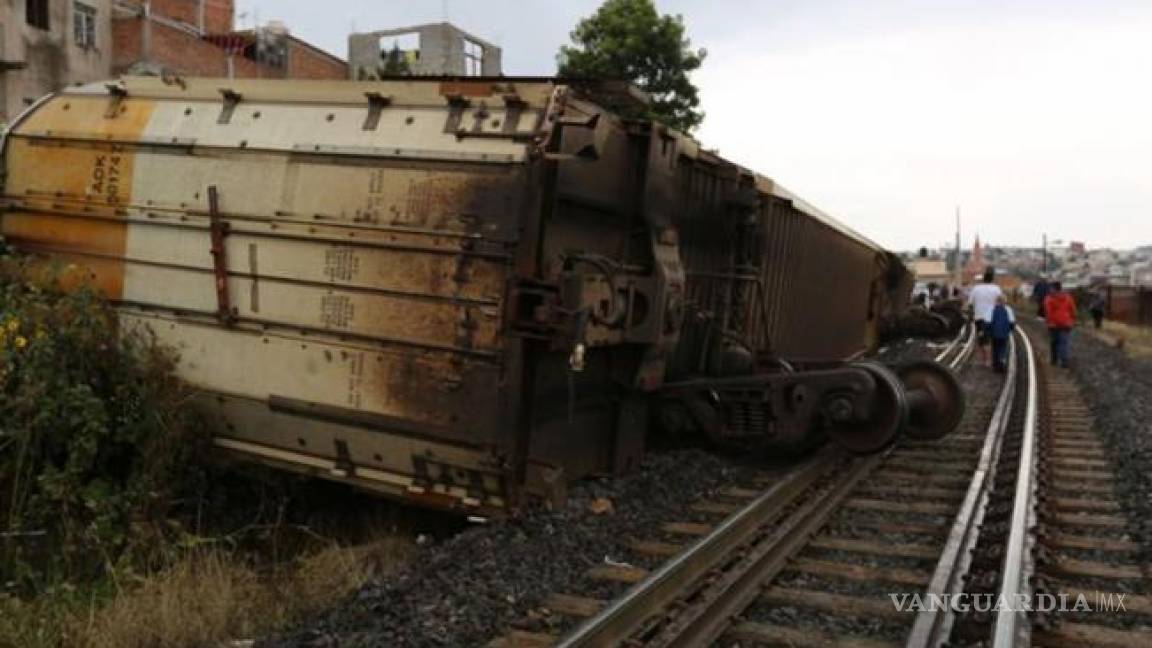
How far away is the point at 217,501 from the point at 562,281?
2.91 meters

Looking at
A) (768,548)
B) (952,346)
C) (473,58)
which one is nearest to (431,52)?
(473,58)

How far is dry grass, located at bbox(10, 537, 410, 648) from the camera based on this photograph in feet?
14.2

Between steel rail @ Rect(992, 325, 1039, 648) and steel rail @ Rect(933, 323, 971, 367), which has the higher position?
steel rail @ Rect(933, 323, 971, 367)

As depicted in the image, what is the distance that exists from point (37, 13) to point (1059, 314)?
22902mm

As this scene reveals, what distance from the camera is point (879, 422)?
7.34 m

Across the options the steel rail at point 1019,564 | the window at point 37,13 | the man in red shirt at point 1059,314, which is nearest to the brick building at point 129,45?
the window at point 37,13

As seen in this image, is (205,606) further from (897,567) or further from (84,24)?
(84,24)

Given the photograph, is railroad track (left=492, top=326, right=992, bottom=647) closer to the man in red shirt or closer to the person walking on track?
the person walking on track

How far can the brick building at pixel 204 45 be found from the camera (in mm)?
25531

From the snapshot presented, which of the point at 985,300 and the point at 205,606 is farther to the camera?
the point at 985,300

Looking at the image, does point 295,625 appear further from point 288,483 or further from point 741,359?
point 741,359

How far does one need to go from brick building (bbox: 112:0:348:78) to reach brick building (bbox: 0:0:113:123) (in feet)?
1.73

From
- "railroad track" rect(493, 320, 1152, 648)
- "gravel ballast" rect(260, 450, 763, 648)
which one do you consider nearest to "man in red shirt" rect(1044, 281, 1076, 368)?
"railroad track" rect(493, 320, 1152, 648)

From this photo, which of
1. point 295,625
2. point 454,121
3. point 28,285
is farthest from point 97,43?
point 295,625
